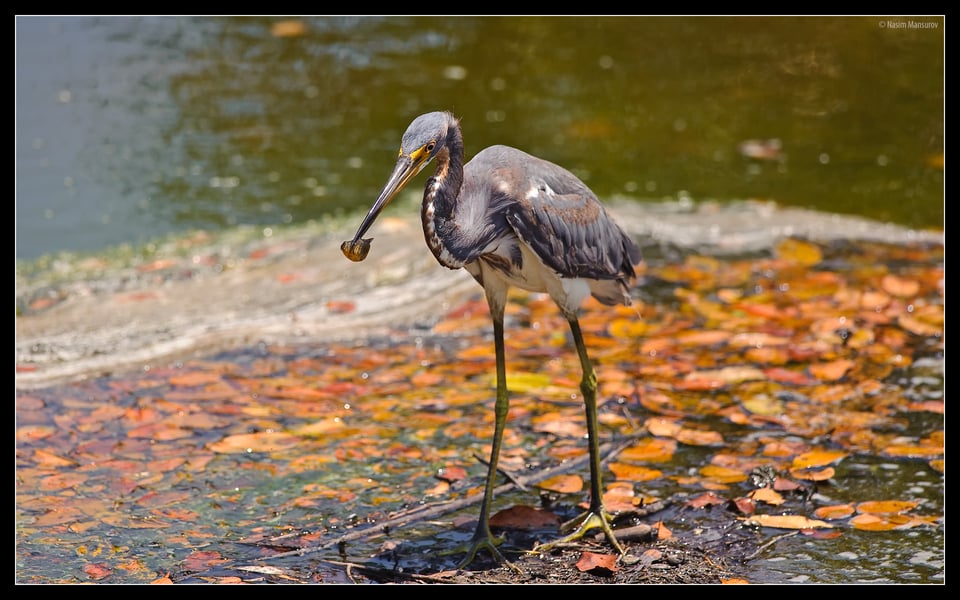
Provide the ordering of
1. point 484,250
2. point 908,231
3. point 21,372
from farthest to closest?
point 908,231 → point 21,372 → point 484,250

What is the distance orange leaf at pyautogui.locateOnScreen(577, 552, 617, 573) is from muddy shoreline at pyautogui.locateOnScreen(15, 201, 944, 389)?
91.0 inches

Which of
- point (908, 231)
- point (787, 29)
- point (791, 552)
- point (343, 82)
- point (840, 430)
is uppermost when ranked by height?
point (787, 29)

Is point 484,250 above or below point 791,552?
above

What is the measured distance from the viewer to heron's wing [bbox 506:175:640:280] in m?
4.05

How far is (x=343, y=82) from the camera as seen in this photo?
9.79m

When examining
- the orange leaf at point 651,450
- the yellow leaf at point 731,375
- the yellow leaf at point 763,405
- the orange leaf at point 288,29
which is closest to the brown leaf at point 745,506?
the orange leaf at point 651,450

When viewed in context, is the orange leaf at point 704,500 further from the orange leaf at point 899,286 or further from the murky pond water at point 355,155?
the orange leaf at point 899,286

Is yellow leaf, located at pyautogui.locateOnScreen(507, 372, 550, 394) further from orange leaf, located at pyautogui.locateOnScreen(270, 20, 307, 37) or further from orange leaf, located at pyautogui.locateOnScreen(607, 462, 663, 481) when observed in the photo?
orange leaf, located at pyautogui.locateOnScreen(270, 20, 307, 37)

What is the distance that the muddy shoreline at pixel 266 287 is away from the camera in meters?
5.85

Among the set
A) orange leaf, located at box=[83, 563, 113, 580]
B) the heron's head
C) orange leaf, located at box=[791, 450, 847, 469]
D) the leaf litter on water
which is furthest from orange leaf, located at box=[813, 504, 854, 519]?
orange leaf, located at box=[83, 563, 113, 580]

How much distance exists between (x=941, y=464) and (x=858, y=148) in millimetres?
4652

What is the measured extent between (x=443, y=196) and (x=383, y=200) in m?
0.31

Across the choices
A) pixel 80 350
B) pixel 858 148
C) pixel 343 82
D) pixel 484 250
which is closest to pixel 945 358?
pixel 484 250

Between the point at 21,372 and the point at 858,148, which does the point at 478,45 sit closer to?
the point at 858,148
